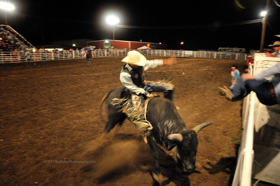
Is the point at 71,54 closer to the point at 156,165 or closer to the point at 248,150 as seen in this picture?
the point at 156,165

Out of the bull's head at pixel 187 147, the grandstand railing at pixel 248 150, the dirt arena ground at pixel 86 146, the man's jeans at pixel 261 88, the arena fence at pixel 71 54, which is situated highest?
the arena fence at pixel 71 54

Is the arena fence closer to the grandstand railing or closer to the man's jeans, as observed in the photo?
the grandstand railing

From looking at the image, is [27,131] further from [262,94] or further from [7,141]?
[262,94]

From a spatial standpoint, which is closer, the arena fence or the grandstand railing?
the grandstand railing

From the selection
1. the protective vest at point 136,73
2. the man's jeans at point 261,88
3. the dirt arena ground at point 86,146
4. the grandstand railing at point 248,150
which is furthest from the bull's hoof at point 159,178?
the man's jeans at point 261,88

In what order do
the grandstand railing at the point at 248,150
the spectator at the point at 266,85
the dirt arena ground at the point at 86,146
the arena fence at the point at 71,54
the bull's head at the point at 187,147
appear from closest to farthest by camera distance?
the grandstand railing at the point at 248,150
the spectator at the point at 266,85
the bull's head at the point at 187,147
the dirt arena ground at the point at 86,146
the arena fence at the point at 71,54

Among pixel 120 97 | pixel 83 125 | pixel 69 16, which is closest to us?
pixel 120 97

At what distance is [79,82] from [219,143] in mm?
8960

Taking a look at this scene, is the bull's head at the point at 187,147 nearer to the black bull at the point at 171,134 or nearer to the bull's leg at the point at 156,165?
the black bull at the point at 171,134

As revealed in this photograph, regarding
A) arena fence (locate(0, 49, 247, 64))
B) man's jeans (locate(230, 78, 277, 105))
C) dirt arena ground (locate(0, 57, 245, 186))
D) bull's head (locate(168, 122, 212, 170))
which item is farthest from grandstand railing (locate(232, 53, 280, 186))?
arena fence (locate(0, 49, 247, 64))

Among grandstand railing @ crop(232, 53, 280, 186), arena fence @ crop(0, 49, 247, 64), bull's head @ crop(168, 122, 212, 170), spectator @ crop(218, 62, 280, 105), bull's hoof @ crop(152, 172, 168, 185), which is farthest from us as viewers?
arena fence @ crop(0, 49, 247, 64)

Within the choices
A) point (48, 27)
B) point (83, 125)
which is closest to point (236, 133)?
point (83, 125)

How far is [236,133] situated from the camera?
16.9ft

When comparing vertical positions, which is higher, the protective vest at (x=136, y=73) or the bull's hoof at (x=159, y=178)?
the protective vest at (x=136, y=73)
